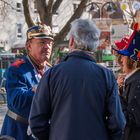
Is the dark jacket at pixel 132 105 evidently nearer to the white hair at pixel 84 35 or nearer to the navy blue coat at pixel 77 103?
the navy blue coat at pixel 77 103

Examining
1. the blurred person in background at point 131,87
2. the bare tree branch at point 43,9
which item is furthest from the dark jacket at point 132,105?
the bare tree branch at point 43,9

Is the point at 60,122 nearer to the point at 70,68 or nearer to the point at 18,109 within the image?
the point at 70,68

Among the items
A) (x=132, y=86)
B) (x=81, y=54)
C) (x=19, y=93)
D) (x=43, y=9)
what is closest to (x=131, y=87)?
(x=132, y=86)

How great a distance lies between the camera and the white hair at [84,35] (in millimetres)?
3580

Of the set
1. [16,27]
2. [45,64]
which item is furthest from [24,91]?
[16,27]

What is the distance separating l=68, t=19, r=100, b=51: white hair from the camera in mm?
3580

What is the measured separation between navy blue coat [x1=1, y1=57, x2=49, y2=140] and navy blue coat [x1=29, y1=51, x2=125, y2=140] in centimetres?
55

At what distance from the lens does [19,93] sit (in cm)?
412

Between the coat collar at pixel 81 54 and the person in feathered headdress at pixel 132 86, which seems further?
the person in feathered headdress at pixel 132 86

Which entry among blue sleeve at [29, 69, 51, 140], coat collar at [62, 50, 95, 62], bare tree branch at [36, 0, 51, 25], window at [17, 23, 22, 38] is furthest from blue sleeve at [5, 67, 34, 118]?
window at [17, 23, 22, 38]

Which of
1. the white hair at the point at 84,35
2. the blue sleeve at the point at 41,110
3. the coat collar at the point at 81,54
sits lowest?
the blue sleeve at the point at 41,110

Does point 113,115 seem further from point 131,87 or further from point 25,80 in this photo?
point 25,80

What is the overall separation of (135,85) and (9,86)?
3.79ft

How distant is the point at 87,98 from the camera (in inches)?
138
